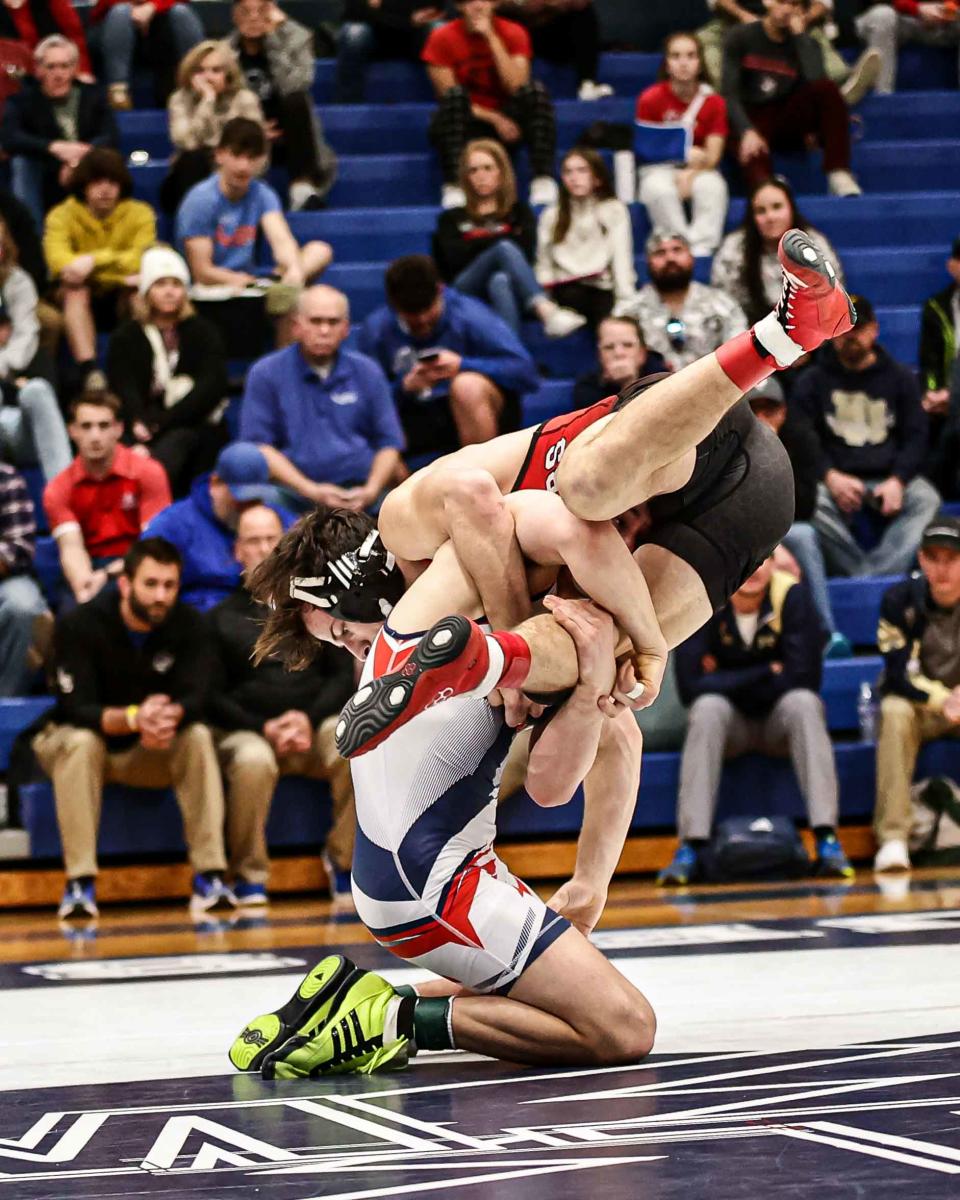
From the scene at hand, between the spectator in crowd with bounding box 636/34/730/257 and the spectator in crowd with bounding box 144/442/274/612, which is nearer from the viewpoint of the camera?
the spectator in crowd with bounding box 144/442/274/612

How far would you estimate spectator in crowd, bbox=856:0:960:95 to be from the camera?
34.7 feet

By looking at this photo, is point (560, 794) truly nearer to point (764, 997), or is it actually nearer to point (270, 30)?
point (764, 997)

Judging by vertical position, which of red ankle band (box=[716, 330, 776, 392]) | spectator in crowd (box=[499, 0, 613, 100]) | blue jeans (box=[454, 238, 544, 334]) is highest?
spectator in crowd (box=[499, 0, 613, 100])

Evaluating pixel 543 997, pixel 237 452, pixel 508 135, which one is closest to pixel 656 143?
pixel 508 135

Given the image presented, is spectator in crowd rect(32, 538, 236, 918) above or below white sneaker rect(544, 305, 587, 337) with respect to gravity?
below

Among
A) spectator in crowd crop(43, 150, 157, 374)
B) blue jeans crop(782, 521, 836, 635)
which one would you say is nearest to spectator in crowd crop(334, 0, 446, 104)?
spectator in crowd crop(43, 150, 157, 374)

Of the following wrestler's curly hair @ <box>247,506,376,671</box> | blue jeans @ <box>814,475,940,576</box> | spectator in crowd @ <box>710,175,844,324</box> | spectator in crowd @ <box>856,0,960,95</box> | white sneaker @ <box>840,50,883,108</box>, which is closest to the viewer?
Answer: wrestler's curly hair @ <box>247,506,376,671</box>

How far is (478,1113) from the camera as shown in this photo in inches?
120

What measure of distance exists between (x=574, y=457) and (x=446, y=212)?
494cm

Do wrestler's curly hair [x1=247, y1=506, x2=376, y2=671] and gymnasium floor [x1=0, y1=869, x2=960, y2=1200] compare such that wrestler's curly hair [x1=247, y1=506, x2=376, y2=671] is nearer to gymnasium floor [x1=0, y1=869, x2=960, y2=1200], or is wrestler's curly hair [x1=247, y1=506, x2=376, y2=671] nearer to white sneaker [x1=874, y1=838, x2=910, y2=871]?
gymnasium floor [x1=0, y1=869, x2=960, y2=1200]

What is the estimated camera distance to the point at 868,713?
7.24 meters

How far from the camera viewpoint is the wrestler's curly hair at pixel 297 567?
3938 mm

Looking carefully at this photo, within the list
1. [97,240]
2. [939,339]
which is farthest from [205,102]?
[939,339]

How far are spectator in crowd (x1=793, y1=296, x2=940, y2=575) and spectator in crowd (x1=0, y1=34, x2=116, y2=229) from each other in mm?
3326
